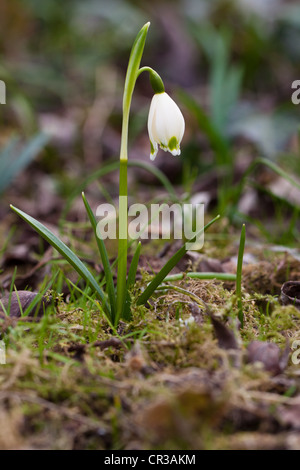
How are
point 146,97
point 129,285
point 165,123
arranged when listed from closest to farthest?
point 165,123
point 129,285
point 146,97

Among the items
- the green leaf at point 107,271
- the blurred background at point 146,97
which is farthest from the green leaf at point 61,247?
the blurred background at point 146,97

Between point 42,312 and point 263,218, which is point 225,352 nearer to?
point 42,312

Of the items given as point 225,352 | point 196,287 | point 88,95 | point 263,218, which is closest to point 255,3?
point 88,95

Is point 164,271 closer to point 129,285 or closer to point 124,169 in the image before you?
point 129,285

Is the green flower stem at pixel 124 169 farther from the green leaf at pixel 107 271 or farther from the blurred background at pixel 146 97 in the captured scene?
the blurred background at pixel 146 97

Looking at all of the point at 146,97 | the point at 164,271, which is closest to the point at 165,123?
the point at 164,271
